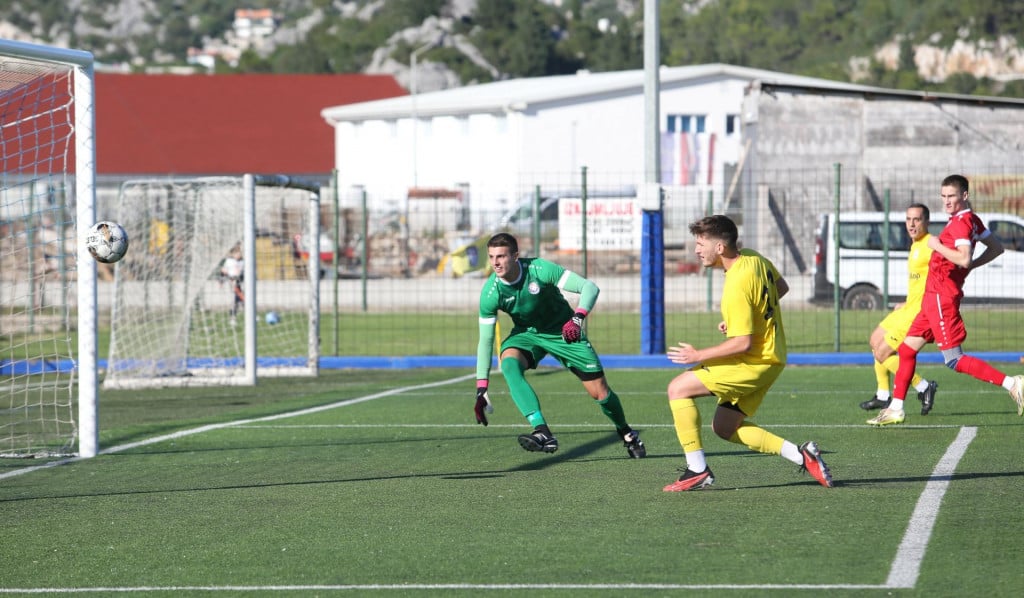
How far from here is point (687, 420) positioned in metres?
8.38

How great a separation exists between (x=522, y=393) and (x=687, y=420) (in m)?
1.88

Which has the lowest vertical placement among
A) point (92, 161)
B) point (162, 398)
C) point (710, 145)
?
point (162, 398)

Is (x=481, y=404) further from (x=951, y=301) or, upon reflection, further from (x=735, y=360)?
(x=951, y=301)

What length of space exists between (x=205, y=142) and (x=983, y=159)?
4255 centimetres

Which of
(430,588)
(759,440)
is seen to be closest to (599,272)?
(759,440)

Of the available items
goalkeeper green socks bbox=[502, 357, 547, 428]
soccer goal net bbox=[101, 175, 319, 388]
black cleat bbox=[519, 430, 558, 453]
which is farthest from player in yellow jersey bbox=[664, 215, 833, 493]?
soccer goal net bbox=[101, 175, 319, 388]

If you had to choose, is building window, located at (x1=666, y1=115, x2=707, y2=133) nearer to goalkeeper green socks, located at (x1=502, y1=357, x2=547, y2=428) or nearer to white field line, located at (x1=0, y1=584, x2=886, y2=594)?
goalkeeper green socks, located at (x1=502, y1=357, x2=547, y2=428)

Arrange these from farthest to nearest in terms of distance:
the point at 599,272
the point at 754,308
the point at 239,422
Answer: the point at 599,272, the point at 239,422, the point at 754,308

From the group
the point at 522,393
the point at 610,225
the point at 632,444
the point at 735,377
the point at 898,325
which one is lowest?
the point at 632,444

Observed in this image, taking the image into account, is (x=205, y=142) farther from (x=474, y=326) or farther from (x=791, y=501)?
(x=791, y=501)

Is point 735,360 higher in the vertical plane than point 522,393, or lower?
higher

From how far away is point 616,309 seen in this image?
2661cm

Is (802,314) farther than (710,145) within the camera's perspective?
No

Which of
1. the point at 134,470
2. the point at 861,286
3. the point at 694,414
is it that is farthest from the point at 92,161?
the point at 861,286
